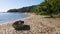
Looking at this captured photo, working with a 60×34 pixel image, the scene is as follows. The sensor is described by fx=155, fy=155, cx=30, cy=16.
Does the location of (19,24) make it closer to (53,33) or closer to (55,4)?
(53,33)

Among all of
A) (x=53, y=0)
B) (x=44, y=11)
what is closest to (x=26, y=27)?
(x=53, y=0)

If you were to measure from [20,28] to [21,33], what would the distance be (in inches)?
125

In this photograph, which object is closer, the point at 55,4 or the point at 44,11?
the point at 55,4

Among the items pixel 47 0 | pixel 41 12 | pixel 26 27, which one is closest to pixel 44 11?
pixel 41 12

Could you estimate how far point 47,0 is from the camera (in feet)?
183

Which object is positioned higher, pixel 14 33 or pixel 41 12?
pixel 14 33

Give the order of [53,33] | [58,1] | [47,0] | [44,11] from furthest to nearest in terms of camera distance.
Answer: [44,11] → [47,0] → [58,1] → [53,33]

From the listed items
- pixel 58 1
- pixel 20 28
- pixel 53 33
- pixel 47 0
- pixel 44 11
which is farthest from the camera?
pixel 44 11

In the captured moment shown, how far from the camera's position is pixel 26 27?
20.9 metres

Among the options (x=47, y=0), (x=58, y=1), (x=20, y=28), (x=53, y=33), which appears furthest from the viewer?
(x=47, y=0)

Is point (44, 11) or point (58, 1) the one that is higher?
point (58, 1)

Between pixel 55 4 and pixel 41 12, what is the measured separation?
30.7 m

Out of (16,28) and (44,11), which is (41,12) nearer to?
(44,11)

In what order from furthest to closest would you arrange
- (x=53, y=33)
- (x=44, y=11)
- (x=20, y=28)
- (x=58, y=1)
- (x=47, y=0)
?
(x=44, y=11) → (x=47, y=0) → (x=58, y=1) → (x=20, y=28) → (x=53, y=33)
